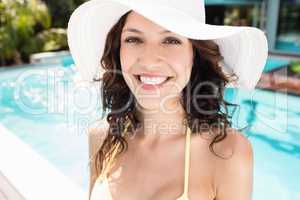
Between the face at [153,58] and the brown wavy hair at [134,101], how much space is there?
0.39 ft

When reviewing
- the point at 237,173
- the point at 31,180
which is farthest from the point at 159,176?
the point at 31,180

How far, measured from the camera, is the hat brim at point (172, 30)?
1754mm

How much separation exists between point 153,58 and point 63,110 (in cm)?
875

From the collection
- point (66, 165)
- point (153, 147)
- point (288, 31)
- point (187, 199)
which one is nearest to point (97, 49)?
point (153, 147)

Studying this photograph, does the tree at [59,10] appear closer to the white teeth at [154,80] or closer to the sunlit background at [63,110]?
the sunlit background at [63,110]

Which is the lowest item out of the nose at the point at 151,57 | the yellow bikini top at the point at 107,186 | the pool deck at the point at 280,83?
the pool deck at the point at 280,83

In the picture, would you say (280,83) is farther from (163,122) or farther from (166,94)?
(166,94)

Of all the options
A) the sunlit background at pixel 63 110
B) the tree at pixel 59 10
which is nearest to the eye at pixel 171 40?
the sunlit background at pixel 63 110

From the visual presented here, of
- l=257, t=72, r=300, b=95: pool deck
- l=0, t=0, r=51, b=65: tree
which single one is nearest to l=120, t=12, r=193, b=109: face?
l=257, t=72, r=300, b=95: pool deck

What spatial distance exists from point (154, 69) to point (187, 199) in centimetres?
76

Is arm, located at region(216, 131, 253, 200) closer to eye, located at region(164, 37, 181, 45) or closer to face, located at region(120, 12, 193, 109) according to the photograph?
face, located at region(120, 12, 193, 109)

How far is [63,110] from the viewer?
1027cm

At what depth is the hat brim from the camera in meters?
1.75

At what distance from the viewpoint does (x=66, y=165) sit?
7.08 metres
